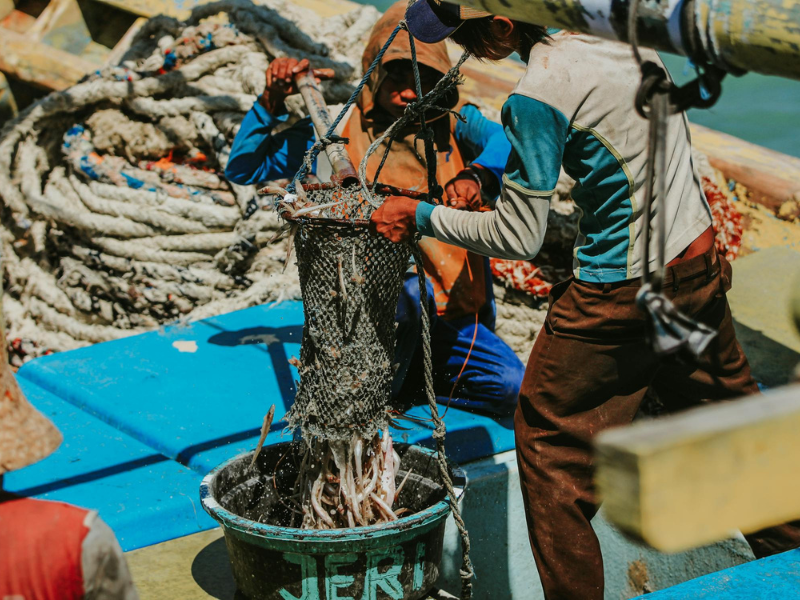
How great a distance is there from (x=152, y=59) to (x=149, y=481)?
3085 mm

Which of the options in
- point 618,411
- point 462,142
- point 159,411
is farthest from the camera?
point 462,142

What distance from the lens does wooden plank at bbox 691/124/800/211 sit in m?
5.27

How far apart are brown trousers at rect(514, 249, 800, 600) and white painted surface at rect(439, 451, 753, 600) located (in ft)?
2.35

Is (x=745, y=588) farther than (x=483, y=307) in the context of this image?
No

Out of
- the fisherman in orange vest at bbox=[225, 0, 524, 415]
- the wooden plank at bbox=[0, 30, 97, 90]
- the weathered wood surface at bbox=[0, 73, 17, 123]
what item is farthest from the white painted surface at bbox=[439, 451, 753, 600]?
the weathered wood surface at bbox=[0, 73, 17, 123]

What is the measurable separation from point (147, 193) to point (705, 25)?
3.97 meters

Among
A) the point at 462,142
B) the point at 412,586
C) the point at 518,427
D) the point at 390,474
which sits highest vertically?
the point at 462,142

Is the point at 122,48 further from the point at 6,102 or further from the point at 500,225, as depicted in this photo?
the point at 500,225

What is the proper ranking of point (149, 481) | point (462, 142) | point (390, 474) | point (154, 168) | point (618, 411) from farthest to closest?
1. point (154, 168)
2. point (462, 142)
3. point (149, 481)
4. point (390, 474)
5. point (618, 411)

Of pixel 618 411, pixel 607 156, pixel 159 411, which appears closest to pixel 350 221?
pixel 607 156

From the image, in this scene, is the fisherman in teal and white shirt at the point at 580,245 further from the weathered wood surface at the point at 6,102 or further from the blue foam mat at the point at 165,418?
the weathered wood surface at the point at 6,102

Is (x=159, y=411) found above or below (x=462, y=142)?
below

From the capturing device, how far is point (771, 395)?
110 centimetres

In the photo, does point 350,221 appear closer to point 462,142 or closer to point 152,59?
point 462,142
